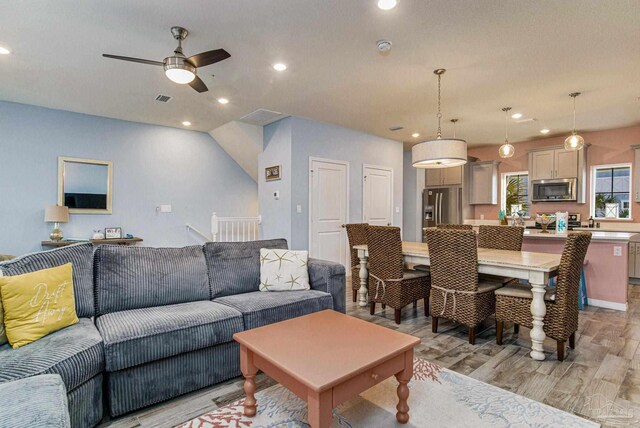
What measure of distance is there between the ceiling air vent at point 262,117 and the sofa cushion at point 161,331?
3.40 metres

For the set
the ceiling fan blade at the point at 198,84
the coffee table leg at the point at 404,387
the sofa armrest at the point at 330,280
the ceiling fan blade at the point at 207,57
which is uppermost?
the ceiling fan blade at the point at 207,57

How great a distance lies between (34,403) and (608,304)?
17.6ft

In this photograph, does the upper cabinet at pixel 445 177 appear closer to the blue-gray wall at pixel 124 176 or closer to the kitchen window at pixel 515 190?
the kitchen window at pixel 515 190

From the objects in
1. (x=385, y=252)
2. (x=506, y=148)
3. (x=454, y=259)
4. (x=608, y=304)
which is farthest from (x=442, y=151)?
(x=608, y=304)

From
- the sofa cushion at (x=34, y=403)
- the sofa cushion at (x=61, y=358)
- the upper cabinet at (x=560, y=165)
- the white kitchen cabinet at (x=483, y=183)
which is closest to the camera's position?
the sofa cushion at (x=34, y=403)

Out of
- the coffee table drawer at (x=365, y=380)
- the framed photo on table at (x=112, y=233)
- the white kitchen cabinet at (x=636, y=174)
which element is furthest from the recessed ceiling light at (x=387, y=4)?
the white kitchen cabinet at (x=636, y=174)

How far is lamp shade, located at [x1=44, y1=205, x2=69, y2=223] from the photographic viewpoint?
4707 mm

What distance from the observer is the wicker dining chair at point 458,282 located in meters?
2.86

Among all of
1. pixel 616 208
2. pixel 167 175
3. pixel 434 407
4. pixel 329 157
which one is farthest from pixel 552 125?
pixel 167 175

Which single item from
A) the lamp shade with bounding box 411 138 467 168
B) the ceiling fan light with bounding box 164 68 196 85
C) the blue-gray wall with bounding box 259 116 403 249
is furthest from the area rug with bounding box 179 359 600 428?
the blue-gray wall with bounding box 259 116 403 249

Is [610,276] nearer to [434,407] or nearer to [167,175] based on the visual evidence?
[434,407]

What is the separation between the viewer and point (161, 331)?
2004mm

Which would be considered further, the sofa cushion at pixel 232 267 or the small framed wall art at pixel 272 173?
the small framed wall art at pixel 272 173

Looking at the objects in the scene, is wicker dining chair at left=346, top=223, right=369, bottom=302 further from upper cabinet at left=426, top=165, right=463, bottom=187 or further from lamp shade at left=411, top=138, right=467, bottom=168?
upper cabinet at left=426, top=165, right=463, bottom=187
